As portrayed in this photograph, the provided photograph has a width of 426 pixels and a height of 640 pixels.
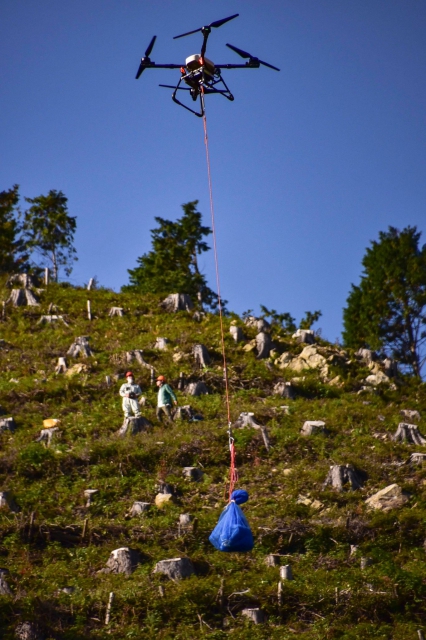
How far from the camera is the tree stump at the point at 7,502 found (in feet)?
47.5

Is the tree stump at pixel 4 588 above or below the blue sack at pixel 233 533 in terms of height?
below

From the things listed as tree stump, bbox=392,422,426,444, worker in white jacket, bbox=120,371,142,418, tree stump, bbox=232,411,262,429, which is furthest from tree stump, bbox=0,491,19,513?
tree stump, bbox=392,422,426,444

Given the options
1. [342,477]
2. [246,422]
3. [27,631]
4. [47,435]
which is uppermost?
[246,422]

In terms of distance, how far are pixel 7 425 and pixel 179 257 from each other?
63.0 feet

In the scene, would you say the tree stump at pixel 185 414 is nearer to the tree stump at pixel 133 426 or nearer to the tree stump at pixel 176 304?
the tree stump at pixel 133 426

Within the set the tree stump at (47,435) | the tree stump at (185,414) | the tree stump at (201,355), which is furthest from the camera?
the tree stump at (201,355)

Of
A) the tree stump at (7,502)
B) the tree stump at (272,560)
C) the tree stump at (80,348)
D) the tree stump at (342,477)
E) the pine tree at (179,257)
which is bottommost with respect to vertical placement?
the tree stump at (272,560)

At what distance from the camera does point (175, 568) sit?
12344mm

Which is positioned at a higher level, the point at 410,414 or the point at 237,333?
the point at 237,333

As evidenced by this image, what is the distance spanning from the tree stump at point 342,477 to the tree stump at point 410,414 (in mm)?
4891

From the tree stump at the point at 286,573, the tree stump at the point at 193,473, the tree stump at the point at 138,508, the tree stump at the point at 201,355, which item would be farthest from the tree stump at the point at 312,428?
the tree stump at the point at 286,573

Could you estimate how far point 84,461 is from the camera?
658 inches

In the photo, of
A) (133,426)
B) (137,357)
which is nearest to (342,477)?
(133,426)

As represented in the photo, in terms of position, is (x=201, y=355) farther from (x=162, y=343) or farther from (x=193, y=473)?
(x=193, y=473)
